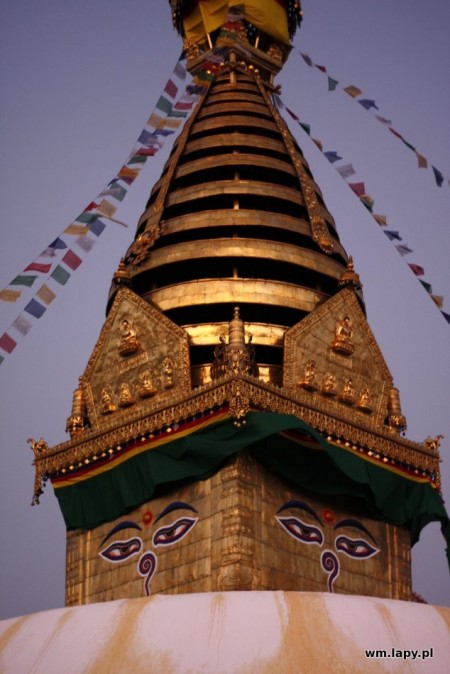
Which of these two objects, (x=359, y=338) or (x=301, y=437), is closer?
(x=301, y=437)

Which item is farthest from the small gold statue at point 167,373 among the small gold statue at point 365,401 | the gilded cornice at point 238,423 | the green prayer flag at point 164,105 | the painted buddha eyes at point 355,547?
the green prayer flag at point 164,105

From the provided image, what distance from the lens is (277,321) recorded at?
29.2 m

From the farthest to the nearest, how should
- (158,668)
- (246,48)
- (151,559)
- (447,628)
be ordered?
1. (246,48)
2. (151,559)
3. (447,628)
4. (158,668)

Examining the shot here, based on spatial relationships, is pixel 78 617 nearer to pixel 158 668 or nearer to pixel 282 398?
pixel 158 668

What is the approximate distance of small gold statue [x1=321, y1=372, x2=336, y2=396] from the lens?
27672 mm

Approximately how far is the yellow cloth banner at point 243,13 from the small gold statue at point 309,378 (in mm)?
11368

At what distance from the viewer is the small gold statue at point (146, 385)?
90.6ft

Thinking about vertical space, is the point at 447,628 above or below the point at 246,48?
below

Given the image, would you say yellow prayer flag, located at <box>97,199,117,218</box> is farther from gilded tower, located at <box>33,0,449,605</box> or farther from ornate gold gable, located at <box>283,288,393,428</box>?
ornate gold gable, located at <box>283,288,393,428</box>

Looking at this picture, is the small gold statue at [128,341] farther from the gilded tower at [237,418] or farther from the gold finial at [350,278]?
the gold finial at [350,278]

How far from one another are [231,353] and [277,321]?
126 inches

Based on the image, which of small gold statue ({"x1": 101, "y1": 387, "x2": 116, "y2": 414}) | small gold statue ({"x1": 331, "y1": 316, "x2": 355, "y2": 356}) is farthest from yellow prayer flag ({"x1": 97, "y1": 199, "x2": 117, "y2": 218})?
small gold statue ({"x1": 331, "y1": 316, "x2": 355, "y2": 356})

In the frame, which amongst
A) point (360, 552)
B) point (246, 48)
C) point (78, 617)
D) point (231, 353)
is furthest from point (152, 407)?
point (246, 48)

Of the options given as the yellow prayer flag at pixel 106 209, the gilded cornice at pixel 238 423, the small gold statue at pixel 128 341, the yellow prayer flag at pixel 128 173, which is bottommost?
the gilded cornice at pixel 238 423
